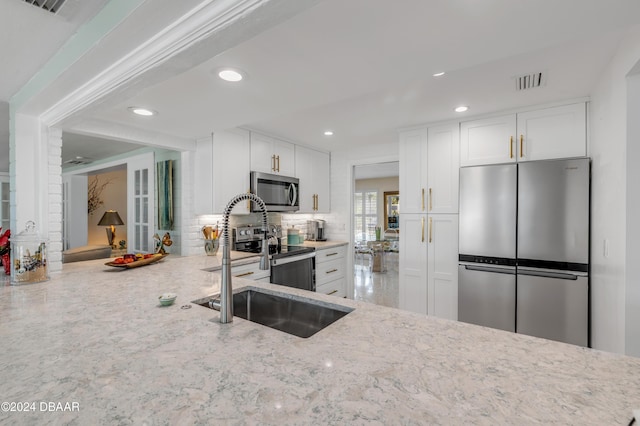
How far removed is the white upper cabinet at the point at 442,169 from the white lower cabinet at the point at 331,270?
146cm

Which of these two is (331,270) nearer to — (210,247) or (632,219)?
(210,247)

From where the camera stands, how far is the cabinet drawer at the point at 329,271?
372 centimetres

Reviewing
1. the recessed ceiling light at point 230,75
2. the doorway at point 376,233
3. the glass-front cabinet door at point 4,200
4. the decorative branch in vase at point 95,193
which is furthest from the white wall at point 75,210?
the recessed ceiling light at point 230,75

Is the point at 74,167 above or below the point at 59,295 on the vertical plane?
above

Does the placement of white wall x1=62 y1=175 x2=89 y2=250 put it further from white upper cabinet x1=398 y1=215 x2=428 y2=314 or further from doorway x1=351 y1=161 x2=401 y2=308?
white upper cabinet x1=398 y1=215 x2=428 y2=314

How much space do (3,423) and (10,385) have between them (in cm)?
18

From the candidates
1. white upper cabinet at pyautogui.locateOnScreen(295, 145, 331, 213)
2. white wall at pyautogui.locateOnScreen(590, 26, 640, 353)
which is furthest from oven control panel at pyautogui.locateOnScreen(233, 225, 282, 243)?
white wall at pyautogui.locateOnScreen(590, 26, 640, 353)

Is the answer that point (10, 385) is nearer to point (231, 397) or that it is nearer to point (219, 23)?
point (231, 397)

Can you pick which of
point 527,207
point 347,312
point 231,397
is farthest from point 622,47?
point 231,397

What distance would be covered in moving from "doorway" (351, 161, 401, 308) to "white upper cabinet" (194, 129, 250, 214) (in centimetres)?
193

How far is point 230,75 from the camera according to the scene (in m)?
1.67

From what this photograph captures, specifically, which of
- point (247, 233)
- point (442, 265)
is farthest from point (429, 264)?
point (247, 233)

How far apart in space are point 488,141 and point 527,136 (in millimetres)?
300

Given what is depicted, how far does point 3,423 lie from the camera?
611 mm
